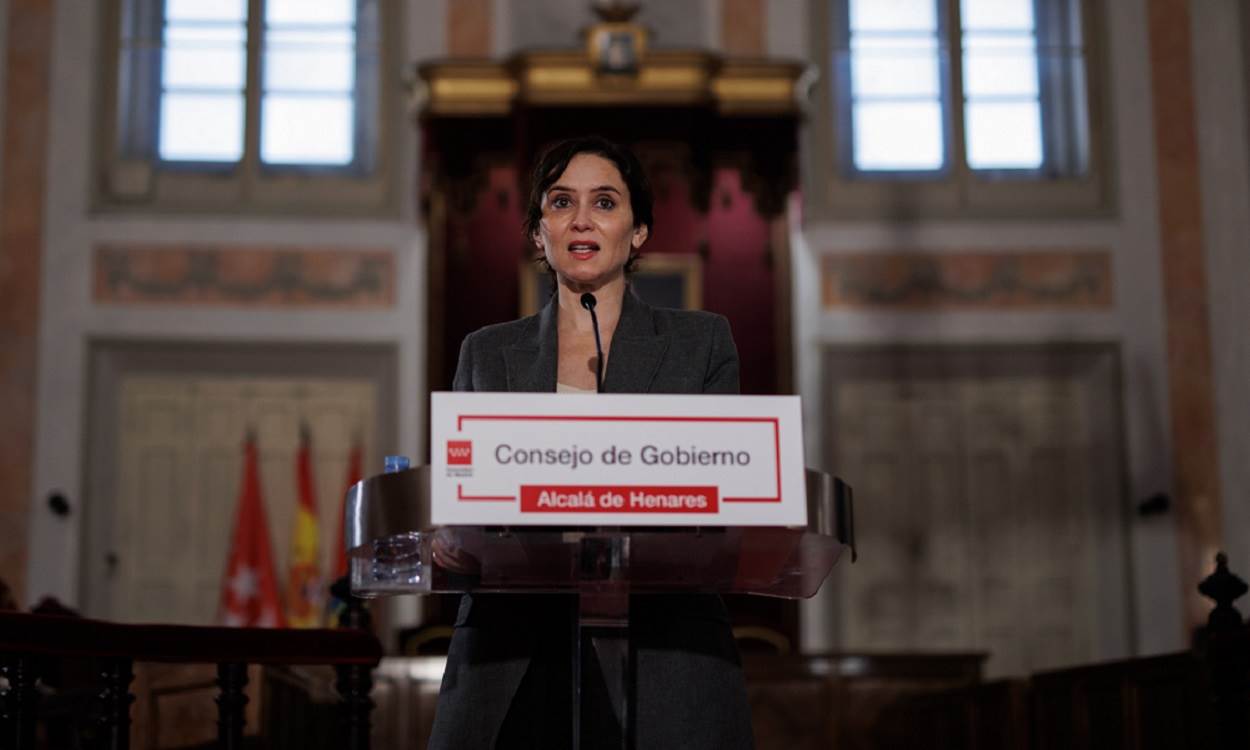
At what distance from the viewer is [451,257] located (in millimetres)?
9781

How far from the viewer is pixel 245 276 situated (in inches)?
404

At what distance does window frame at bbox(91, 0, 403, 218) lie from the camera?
10375 millimetres

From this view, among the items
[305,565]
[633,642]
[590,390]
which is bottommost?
[305,565]

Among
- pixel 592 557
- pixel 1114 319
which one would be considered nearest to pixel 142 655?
pixel 592 557

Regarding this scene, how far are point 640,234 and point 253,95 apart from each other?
27.8 feet

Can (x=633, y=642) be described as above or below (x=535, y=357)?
below

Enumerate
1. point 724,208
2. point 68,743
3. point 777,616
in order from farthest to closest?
point 724,208 < point 777,616 < point 68,743

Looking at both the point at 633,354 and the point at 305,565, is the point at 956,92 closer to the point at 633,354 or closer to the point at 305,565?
the point at 305,565

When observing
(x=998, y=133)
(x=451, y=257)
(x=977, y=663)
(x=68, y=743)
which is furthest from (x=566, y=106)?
(x=68, y=743)

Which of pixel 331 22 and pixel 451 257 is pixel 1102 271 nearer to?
pixel 451 257

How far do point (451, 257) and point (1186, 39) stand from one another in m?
4.92

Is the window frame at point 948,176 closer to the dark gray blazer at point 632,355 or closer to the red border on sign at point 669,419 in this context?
the dark gray blazer at point 632,355

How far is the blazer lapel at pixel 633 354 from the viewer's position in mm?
2469

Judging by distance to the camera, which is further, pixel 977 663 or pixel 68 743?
pixel 977 663
